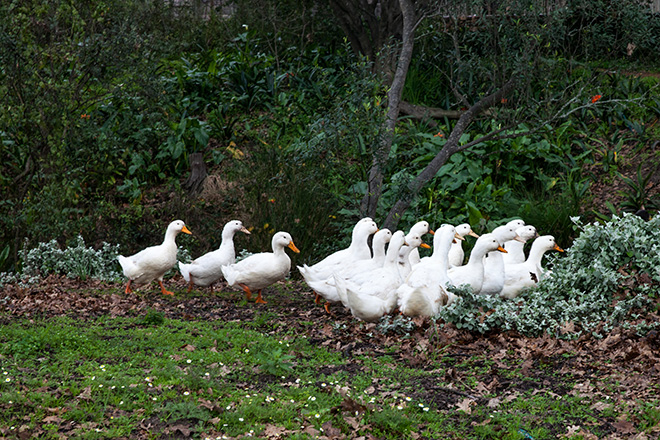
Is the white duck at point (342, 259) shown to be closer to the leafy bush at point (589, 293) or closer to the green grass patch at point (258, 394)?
the green grass patch at point (258, 394)

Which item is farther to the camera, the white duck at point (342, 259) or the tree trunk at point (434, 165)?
the tree trunk at point (434, 165)

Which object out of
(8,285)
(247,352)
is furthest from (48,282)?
(247,352)

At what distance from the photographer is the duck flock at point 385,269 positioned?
7020 mm

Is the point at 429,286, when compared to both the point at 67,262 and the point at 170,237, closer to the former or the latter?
the point at 170,237

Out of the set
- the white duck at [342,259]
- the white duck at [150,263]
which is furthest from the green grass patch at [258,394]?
the white duck at [150,263]

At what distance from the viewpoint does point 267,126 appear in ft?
48.8

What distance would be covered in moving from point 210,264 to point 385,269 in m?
2.35

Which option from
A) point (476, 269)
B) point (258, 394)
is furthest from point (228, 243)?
point (258, 394)

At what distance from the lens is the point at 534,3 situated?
10805 mm

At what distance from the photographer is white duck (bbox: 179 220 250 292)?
28.3 feet

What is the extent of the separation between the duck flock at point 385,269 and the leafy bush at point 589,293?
1.01 feet

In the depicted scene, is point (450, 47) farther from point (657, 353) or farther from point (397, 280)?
point (657, 353)

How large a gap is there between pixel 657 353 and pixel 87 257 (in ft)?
24.4

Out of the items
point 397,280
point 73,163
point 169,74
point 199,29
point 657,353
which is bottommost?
point 657,353
